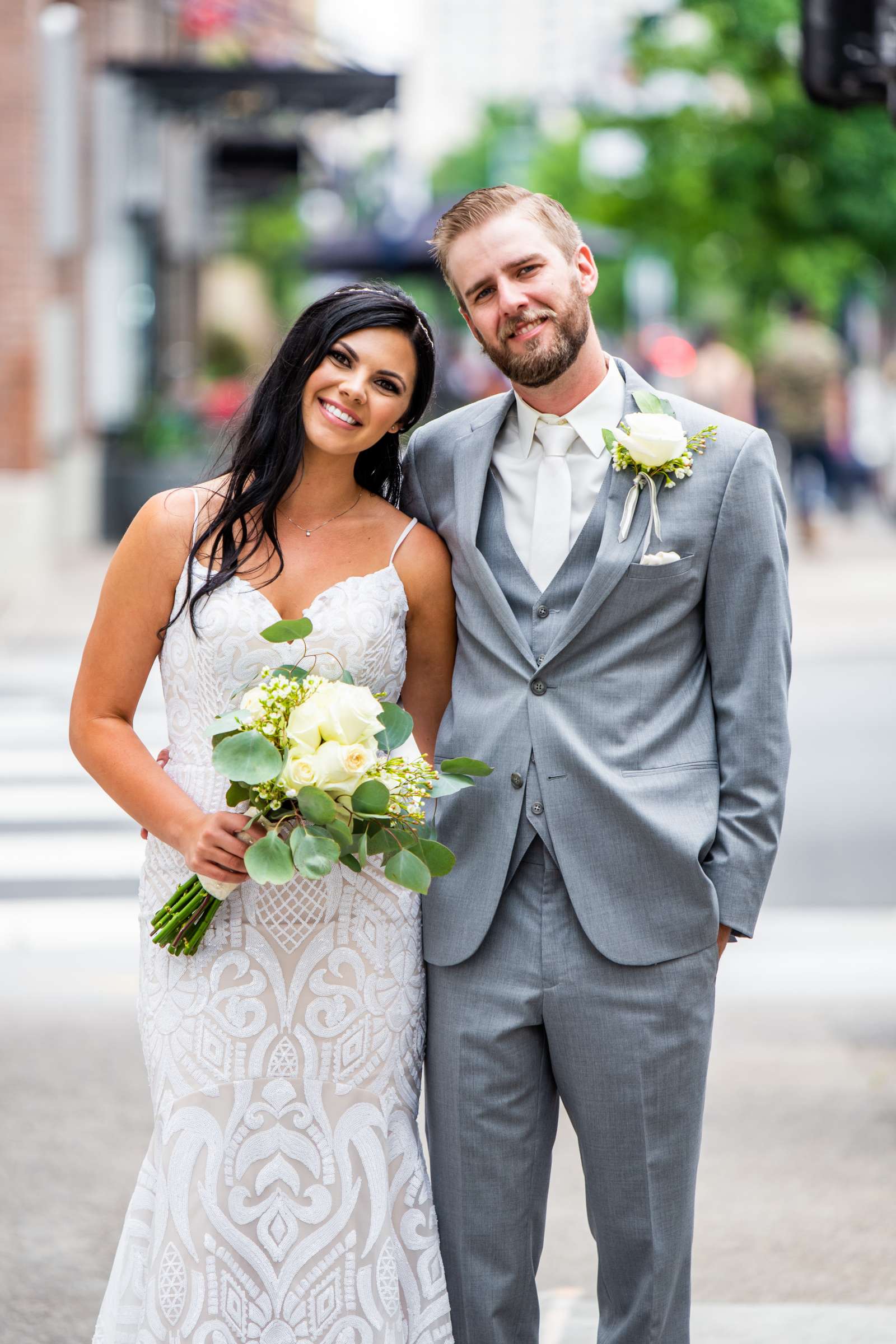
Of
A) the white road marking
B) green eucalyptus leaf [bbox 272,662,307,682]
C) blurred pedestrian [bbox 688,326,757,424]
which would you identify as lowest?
the white road marking

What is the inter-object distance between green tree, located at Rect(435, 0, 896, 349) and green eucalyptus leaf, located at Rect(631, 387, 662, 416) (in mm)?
21023

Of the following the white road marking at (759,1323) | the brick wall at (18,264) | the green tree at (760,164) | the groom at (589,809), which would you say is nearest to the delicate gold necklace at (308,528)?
the groom at (589,809)

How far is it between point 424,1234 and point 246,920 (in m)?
0.70

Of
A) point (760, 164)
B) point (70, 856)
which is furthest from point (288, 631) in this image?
point (760, 164)

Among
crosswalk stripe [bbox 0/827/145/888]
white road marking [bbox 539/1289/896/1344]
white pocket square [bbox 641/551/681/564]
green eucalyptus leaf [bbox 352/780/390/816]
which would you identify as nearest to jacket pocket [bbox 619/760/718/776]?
white pocket square [bbox 641/551/681/564]

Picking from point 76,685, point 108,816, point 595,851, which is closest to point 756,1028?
point 595,851

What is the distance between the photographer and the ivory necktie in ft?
10.5

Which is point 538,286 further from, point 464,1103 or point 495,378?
point 495,378

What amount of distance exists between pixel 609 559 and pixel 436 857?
0.63 m

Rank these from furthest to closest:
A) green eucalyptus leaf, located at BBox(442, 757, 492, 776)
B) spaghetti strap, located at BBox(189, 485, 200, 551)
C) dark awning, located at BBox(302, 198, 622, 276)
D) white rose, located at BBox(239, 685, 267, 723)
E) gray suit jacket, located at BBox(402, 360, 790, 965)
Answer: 1. dark awning, located at BBox(302, 198, 622, 276)
2. spaghetti strap, located at BBox(189, 485, 200, 551)
3. gray suit jacket, located at BBox(402, 360, 790, 965)
4. green eucalyptus leaf, located at BBox(442, 757, 492, 776)
5. white rose, located at BBox(239, 685, 267, 723)

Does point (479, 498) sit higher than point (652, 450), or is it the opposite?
point (652, 450)

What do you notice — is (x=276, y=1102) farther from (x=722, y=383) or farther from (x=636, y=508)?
(x=722, y=383)

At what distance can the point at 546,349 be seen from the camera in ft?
10.4

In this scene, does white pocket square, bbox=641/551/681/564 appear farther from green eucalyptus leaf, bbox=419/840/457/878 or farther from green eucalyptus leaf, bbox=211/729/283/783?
green eucalyptus leaf, bbox=211/729/283/783
